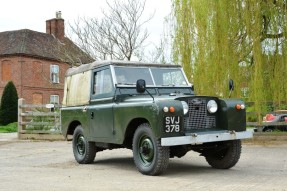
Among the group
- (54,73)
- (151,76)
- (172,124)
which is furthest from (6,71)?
(172,124)

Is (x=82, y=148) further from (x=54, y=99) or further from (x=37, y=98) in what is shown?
(x=54, y=99)

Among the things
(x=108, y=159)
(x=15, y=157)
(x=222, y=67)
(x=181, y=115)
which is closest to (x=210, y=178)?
(x=181, y=115)

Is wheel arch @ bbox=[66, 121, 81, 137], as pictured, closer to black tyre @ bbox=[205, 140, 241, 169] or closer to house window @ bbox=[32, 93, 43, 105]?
black tyre @ bbox=[205, 140, 241, 169]

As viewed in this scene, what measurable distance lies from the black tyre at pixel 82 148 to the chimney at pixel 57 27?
109 ft

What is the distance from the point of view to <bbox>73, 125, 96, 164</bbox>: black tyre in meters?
9.88

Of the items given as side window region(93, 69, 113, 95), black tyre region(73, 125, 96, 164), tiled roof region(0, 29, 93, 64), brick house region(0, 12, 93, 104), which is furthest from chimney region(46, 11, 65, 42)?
side window region(93, 69, 113, 95)

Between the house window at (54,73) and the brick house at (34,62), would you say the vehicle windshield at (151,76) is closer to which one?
the brick house at (34,62)

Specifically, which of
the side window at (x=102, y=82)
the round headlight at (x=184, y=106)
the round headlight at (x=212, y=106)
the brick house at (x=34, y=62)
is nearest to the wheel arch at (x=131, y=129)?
the round headlight at (x=184, y=106)

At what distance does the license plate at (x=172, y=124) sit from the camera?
24.4 feet

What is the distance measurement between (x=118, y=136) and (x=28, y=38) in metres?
33.3

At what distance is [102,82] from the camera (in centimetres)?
938

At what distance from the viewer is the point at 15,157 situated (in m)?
12.0

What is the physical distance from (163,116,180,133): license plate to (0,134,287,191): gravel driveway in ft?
2.50

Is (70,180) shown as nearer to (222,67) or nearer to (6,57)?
(222,67)
